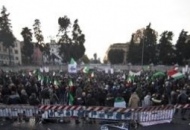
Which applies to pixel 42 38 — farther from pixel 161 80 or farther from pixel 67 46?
pixel 161 80

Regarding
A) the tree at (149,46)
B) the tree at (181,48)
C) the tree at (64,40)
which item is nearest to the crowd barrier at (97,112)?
the tree at (181,48)

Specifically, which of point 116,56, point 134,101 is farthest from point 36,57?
point 134,101

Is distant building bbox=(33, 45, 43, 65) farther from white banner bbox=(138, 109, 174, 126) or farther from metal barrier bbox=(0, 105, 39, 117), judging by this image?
white banner bbox=(138, 109, 174, 126)

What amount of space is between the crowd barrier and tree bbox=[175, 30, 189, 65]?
64161 millimetres

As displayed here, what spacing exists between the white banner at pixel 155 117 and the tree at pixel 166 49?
64.6 m

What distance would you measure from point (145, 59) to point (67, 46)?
19.2 metres

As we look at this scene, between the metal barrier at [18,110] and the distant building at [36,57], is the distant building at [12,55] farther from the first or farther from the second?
the metal barrier at [18,110]

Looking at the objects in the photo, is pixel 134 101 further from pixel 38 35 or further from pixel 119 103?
pixel 38 35

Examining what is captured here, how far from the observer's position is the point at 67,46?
87.7m

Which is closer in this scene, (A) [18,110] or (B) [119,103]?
(B) [119,103]

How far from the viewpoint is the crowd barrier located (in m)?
16.0

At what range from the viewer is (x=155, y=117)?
54.6 ft

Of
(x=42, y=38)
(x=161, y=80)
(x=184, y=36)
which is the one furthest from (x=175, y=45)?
(x=161, y=80)

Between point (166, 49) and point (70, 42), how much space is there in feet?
77.0
